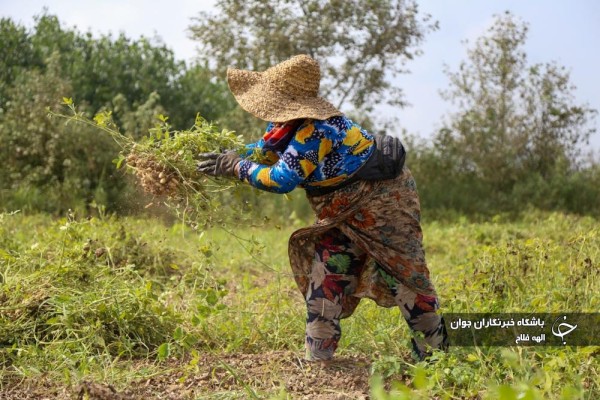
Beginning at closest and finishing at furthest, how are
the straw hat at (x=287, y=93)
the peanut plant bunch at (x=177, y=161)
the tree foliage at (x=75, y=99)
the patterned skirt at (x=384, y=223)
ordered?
the straw hat at (x=287, y=93), the patterned skirt at (x=384, y=223), the peanut plant bunch at (x=177, y=161), the tree foliage at (x=75, y=99)

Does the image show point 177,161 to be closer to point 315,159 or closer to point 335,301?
point 315,159

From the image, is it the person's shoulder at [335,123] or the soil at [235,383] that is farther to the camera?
the person's shoulder at [335,123]

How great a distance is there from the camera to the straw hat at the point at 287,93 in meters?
3.65

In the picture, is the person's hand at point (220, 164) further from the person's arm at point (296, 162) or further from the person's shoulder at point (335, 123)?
the person's shoulder at point (335, 123)

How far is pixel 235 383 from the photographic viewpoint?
11.7 feet

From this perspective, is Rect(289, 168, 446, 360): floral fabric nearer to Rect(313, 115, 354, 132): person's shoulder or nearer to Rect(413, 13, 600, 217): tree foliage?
Rect(313, 115, 354, 132): person's shoulder

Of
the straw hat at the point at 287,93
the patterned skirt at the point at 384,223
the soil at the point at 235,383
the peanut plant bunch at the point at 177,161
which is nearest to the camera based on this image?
the soil at the point at 235,383

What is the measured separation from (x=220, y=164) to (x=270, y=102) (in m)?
0.36

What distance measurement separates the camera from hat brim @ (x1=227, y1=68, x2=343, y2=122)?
3.60 metres

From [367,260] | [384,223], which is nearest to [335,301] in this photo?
[367,260]

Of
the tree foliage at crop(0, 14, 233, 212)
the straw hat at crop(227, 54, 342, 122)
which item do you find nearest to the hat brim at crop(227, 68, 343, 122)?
the straw hat at crop(227, 54, 342, 122)

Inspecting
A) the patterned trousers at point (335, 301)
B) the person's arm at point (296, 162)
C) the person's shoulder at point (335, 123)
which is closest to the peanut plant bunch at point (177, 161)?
the person's arm at point (296, 162)

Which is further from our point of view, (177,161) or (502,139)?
(502,139)

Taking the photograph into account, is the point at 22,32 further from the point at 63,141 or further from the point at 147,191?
the point at 147,191
